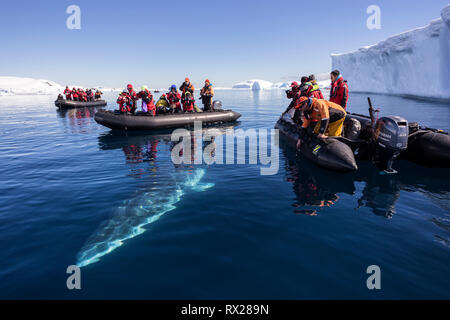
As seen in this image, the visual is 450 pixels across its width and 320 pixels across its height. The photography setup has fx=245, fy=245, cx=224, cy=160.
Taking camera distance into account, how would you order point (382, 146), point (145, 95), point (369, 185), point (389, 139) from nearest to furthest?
point (369, 185) → point (389, 139) → point (382, 146) → point (145, 95)

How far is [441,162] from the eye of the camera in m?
6.91

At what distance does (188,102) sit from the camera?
53.9 ft

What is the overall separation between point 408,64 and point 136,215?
4614cm

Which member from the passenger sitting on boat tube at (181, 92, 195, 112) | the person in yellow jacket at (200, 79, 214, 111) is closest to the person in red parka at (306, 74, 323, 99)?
the passenger sitting on boat tube at (181, 92, 195, 112)

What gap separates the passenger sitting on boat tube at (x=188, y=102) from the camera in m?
16.2

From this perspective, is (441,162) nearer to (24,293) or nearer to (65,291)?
(65,291)

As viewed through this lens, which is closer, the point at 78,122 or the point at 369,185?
the point at 369,185

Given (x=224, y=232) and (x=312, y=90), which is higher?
(x=312, y=90)

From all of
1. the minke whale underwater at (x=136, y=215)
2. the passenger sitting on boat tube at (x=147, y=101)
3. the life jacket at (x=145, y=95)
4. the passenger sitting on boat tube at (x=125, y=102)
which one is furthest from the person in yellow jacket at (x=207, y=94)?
the minke whale underwater at (x=136, y=215)

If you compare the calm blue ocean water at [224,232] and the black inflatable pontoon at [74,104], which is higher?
the black inflatable pontoon at [74,104]

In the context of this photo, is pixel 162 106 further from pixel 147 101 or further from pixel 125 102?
pixel 125 102

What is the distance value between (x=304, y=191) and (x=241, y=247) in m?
2.88

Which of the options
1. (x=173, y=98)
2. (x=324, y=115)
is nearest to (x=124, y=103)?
(x=173, y=98)

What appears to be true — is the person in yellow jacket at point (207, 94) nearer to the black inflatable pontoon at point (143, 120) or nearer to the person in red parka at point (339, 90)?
the black inflatable pontoon at point (143, 120)
